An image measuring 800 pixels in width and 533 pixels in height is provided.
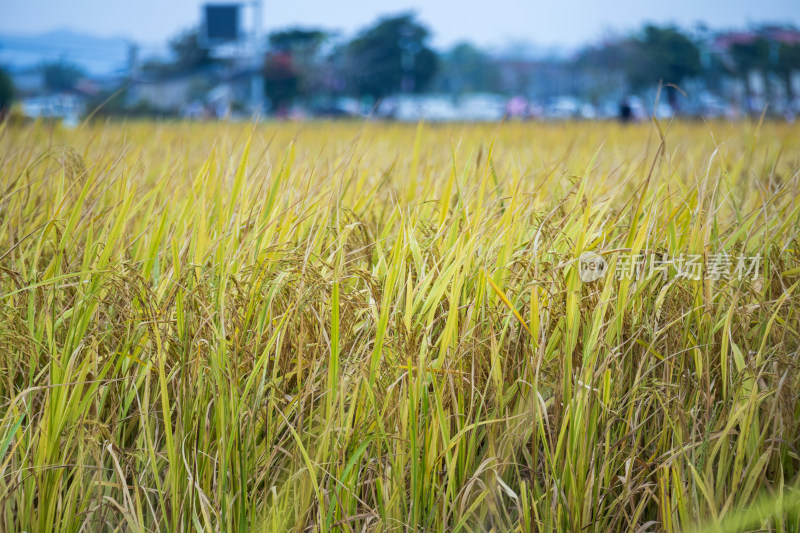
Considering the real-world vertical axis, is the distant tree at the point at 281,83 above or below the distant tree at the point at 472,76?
below

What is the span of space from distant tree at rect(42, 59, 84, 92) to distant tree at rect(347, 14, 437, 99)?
2244cm

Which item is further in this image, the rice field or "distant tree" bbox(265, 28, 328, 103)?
"distant tree" bbox(265, 28, 328, 103)

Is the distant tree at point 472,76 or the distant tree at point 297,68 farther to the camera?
the distant tree at point 472,76

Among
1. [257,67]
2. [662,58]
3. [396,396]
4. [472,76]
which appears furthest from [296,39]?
[396,396]

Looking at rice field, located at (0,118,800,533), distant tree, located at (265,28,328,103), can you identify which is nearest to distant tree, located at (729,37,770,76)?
distant tree, located at (265,28,328,103)

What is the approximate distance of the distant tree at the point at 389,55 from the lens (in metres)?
40.9

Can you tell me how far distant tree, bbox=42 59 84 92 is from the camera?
48522 millimetres

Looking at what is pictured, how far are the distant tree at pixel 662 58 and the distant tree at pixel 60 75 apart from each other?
38.6 metres

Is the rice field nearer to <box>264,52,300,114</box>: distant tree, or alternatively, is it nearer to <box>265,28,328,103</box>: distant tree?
<box>264,52,300,114</box>: distant tree

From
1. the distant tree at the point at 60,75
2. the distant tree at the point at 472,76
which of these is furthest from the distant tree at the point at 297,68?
the distant tree at the point at 60,75

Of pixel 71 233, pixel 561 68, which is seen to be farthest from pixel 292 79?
pixel 71 233

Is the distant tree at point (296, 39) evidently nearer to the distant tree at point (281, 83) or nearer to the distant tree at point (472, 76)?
the distant tree at point (281, 83)

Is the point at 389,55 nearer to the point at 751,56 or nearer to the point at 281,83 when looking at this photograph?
the point at 281,83

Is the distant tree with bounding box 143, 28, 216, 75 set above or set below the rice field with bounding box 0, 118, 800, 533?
above
